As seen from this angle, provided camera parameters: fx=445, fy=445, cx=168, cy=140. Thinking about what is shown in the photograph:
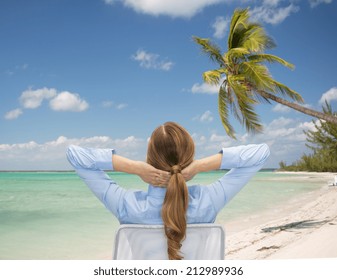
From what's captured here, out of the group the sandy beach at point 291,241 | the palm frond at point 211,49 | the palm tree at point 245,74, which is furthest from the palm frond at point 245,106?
the sandy beach at point 291,241

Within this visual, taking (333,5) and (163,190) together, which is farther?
(333,5)

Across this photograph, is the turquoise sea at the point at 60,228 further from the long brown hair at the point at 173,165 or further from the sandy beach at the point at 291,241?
the long brown hair at the point at 173,165

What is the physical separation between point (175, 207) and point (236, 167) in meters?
0.17

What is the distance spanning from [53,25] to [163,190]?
713cm

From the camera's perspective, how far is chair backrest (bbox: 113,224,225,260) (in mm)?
876

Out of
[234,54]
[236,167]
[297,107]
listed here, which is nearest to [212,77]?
[234,54]

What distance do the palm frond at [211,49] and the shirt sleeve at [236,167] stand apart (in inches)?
151

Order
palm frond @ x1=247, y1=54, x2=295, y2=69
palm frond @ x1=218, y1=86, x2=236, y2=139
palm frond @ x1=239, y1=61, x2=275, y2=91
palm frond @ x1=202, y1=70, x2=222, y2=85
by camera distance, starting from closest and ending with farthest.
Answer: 1. palm frond @ x1=239, y1=61, x2=275, y2=91
2. palm frond @ x1=247, y1=54, x2=295, y2=69
3. palm frond @ x1=202, y1=70, x2=222, y2=85
4. palm frond @ x1=218, y1=86, x2=236, y2=139

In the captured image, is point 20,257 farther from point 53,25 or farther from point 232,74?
point 53,25

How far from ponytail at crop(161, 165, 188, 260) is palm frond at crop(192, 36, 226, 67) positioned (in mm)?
3954

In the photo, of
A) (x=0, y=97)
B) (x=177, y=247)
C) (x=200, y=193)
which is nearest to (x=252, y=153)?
(x=200, y=193)

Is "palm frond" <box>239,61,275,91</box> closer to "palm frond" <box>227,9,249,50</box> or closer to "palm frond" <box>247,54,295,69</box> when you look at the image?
"palm frond" <box>247,54,295,69</box>

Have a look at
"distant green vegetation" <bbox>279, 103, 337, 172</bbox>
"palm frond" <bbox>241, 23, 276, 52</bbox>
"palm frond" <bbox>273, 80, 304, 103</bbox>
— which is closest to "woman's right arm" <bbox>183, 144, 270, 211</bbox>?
"palm frond" <bbox>273, 80, 304, 103</bbox>

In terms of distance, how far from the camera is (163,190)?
0.87 meters
